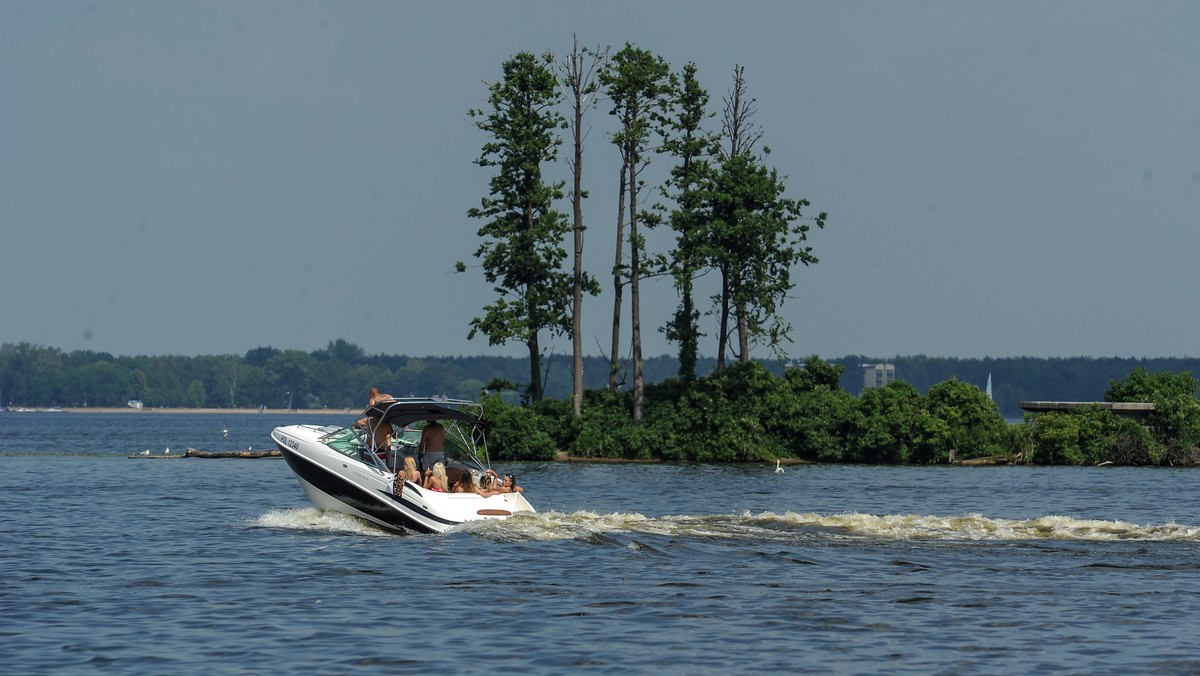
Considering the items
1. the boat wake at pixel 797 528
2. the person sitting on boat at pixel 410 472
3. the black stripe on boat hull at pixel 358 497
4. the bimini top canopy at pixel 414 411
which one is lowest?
the boat wake at pixel 797 528

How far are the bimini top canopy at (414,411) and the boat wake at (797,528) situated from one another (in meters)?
2.25

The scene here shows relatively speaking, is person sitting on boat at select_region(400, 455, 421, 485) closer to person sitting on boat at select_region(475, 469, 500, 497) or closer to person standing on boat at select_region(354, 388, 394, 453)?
person sitting on boat at select_region(475, 469, 500, 497)

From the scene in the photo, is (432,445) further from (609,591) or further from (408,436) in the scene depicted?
(609,591)

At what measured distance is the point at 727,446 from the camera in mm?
59719

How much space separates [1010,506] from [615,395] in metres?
29.5

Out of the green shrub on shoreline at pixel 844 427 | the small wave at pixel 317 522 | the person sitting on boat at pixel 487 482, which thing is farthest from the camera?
the green shrub on shoreline at pixel 844 427

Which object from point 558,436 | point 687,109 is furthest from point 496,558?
point 687,109

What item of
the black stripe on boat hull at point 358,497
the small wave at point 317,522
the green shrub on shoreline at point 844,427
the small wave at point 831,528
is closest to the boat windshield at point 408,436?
the black stripe on boat hull at point 358,497

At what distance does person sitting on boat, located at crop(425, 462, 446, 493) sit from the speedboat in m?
0.43

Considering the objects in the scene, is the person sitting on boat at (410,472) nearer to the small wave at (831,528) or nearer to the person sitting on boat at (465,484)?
the person sitting on boat at (465,484)

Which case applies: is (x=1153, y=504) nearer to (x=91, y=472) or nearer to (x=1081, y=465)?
(x=1081, y=465)

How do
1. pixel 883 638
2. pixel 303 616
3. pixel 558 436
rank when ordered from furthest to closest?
pixel 558 436 < pixel 303 616 < pixel 883 638

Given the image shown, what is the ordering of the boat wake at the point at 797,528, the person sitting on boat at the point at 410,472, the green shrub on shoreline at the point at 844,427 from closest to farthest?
the boat wake at the point at 797,528 → the person sitting on boat at the point at 410,472 → the green shrub on shoreline at the point at 844,427

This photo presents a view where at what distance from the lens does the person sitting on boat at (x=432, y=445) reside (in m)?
29.7
